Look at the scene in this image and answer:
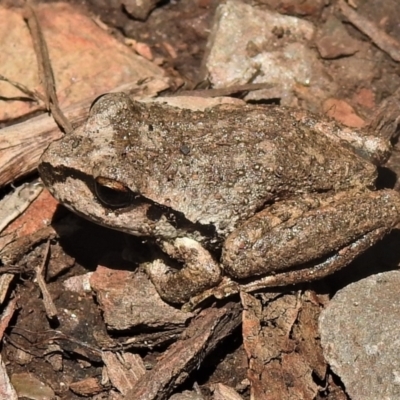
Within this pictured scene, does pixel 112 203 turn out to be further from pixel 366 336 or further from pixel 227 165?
pixel 366 336

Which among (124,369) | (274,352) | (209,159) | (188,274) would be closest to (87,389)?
(124,369)

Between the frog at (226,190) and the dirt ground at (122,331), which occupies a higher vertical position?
the frog at (226,190)

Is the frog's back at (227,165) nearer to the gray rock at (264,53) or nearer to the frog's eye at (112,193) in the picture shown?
the frog's eye at (112,193)

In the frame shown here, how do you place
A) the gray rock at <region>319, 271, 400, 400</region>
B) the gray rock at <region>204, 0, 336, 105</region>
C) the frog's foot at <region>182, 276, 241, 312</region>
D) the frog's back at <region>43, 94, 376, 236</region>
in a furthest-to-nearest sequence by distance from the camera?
1. the gray rock at <region>204, 0, 336, 105</region>
2. the frog's foot at <region>182, 276, 241, 312</region>
3. the gray rock at <region>319, 271, 400, 400</region>
4. the frog's back at <region>43, 94, 376, 236</region>

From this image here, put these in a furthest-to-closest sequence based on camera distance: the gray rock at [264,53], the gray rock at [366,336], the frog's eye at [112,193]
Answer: the gray rock at [264,53]
the gray rock at [366,336]
the frog's eye at [112,193]

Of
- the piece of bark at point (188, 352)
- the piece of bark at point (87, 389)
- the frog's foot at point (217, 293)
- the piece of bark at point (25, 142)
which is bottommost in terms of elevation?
the piece of bark at point (87, 389)

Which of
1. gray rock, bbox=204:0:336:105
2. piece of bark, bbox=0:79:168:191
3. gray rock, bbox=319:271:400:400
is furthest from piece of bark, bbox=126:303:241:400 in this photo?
gray rock, bbox=204:0:336:105

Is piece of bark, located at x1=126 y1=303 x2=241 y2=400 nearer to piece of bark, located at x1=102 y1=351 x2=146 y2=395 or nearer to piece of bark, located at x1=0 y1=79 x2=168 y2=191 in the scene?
piece of bark, located at x1=102 y1=351 x2=146 y2=395

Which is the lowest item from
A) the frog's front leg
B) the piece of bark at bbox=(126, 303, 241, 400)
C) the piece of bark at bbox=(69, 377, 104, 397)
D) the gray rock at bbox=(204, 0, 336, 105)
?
the piece of bark at bbox=(69, 377, 104, 397)

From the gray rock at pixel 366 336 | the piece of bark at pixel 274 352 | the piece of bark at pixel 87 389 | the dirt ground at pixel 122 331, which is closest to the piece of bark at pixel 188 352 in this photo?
the dirt ground at pixel 122 331

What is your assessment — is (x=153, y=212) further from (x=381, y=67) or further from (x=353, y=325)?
(x=381, y=67)
